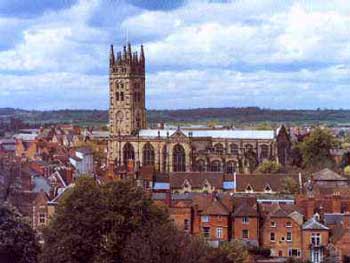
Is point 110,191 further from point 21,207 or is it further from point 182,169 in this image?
point 182,169

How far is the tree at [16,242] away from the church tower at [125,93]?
153 feet

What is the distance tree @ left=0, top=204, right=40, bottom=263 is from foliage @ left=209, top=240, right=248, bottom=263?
20.5ft

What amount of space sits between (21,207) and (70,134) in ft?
208

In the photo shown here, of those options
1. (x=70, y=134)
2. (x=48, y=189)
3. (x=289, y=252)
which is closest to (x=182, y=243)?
(x=289, y=252)

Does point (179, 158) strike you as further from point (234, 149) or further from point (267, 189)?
point (267, 189)

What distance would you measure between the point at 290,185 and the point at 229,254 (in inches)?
768

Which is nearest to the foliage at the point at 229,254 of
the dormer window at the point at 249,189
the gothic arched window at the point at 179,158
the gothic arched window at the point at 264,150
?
the dormer window at the point at 249,189

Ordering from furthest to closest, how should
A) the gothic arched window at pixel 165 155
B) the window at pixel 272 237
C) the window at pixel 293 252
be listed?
the gothic arched window at pixel 165 155 → the window at pixel 272 237 → the window at pixel 293 252

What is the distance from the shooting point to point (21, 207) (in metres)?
39.5

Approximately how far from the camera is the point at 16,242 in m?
27.7

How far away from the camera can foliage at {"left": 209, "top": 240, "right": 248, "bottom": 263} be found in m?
25.8

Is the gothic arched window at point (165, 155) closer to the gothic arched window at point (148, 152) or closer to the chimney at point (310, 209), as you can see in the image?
the gothic arched window at point (148, 152)

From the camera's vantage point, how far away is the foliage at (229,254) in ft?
84.8

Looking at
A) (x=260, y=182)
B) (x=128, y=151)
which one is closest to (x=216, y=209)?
(x=260, y=182)
